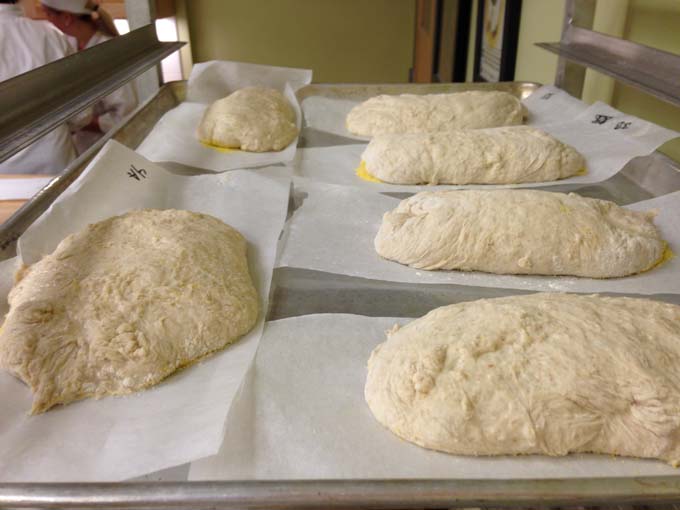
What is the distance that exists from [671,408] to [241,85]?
249 cm

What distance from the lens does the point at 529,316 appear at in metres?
1.10

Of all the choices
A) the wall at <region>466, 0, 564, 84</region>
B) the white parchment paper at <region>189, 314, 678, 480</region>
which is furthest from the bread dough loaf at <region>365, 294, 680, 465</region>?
the wall at <region>466, 0, 564, 84</region>

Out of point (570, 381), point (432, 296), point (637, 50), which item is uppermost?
point (637, 50)

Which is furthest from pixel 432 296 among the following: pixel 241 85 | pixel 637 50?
pixel 241 85

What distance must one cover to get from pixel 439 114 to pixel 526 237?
3.44 feet

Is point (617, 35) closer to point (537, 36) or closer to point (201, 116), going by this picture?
point (537, 36)

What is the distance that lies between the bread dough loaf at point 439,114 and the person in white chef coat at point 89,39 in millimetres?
1755

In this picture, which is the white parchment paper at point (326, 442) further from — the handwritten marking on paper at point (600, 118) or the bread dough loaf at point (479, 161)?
the handwritten marking on paper at point (600, 118)

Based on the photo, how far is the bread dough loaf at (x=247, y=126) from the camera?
2275mm

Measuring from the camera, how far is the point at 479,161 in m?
1.97

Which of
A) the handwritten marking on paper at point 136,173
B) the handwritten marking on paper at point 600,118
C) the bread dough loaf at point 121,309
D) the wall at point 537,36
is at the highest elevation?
the wall at point 537,36

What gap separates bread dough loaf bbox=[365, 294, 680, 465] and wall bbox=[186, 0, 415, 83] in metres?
4.78

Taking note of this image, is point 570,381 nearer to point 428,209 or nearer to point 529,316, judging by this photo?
point 529,316

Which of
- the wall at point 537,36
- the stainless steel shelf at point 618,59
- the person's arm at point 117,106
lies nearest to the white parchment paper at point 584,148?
the stainless steel shelf at point 618,59
